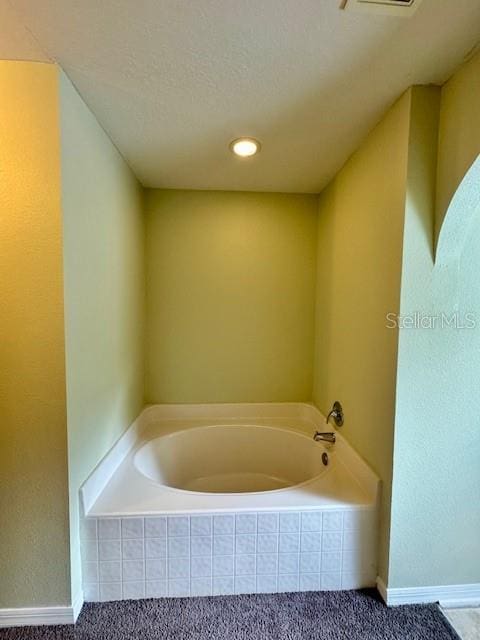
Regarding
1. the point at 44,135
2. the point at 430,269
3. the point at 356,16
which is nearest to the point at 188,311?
the point at 44,135

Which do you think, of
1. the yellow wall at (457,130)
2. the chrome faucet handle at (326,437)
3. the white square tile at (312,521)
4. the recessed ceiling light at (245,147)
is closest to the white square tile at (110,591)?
the white square tile at (312,521)

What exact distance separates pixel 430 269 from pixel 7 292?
1.64m

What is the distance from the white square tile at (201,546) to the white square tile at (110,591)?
1.13 feet

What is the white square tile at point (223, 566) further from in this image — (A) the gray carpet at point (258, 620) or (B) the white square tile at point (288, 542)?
(B) the white square tile at point (288, 542)

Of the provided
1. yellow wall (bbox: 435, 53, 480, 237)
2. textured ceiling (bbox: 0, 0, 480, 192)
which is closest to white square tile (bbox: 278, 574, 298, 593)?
yellow wall (bbox: 435, 53, 480, 237)

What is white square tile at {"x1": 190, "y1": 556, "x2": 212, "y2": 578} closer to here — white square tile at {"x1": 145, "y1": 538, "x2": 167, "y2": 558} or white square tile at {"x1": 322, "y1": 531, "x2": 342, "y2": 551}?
white square tile at {"x1": 145, "y1": 538, "x2": 167, "y2": 558}

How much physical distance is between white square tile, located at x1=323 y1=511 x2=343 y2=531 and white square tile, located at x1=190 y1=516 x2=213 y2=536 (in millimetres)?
512

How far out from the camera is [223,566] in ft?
4.81

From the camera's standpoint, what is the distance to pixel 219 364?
98.3 inches

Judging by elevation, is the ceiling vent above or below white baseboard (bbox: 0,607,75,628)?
above

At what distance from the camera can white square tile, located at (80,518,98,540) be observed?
4.56 ft

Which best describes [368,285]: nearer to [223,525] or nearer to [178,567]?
[223,525]

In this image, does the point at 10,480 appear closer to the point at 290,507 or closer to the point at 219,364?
the point at 290,507

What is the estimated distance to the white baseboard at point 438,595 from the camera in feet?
4.63
